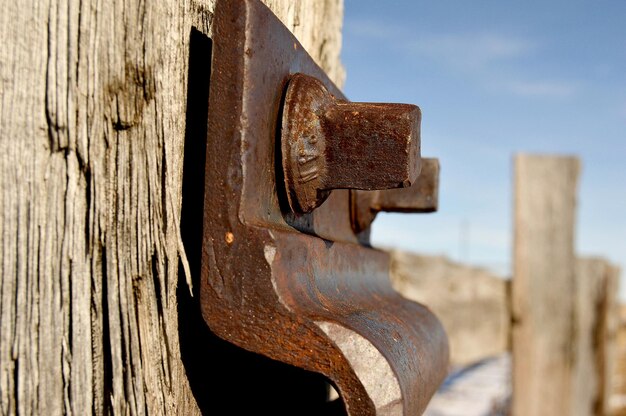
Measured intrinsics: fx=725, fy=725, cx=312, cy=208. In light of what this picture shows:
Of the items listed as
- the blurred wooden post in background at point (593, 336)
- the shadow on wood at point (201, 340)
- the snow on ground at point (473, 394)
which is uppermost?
the shadow on wood at point (201, 340)

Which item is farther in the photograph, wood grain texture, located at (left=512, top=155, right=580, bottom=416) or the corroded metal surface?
wood grain texture, located at (left=512, top=155, right=580, bottom=416)

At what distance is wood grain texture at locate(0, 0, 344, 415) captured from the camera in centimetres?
68

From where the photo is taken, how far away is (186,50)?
0.84m

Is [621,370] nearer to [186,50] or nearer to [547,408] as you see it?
[547,408]

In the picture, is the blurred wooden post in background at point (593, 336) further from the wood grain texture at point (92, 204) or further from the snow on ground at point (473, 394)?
the wood grain texture at point (92, 204)

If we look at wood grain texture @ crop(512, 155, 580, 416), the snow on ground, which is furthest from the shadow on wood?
wood grain texture @ crop(512, 155, 580, 416)

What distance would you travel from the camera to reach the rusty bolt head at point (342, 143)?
0.88 m

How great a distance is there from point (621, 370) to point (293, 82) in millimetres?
12083

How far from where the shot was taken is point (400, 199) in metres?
1.38

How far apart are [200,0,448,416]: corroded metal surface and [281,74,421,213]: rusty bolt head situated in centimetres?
2

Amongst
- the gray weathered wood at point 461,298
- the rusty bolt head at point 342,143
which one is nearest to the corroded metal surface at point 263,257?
the rusty bolt head at point 342,143

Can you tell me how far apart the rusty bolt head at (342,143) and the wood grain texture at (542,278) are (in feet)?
11.8

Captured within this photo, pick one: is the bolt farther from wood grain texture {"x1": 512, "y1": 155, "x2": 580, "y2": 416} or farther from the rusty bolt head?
wood grain texture {"x1": 512, "y1": 155, "x2": 580, "y2": 416}

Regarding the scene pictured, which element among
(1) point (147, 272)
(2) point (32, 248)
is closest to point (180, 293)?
(1) point (147, 272)
